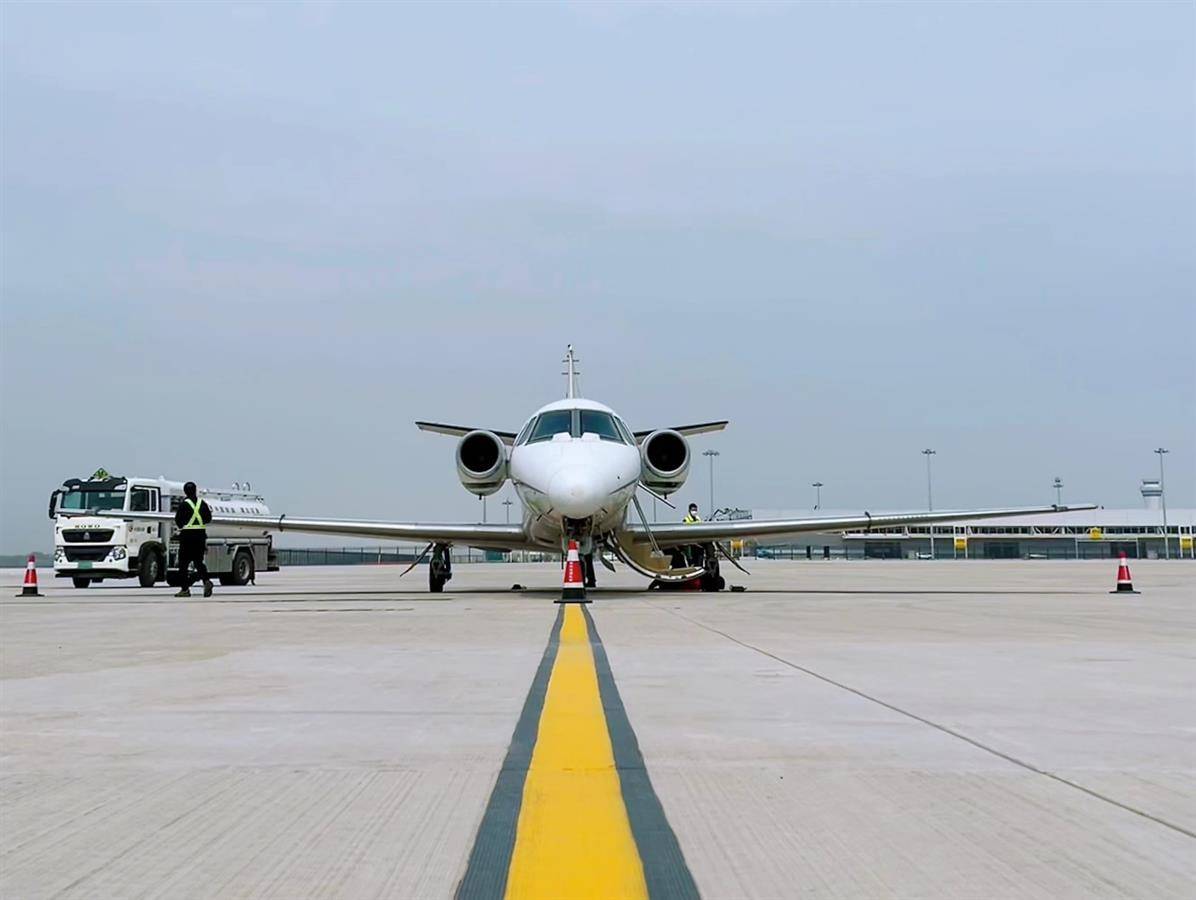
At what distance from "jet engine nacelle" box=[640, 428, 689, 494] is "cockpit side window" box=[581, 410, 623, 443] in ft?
5.46

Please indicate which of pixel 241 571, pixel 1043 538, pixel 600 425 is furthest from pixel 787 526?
pixel 1043 538

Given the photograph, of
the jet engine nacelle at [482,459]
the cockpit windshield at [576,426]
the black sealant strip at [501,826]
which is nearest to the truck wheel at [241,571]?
the jet engine nacelle at [482,459]

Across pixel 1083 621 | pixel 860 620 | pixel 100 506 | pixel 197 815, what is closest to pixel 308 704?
pixel 197 815

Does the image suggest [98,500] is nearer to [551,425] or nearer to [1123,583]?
[551,425]

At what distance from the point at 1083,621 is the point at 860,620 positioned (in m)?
2.25

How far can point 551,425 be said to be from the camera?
1747 cm

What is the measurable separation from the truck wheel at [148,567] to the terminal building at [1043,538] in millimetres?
66488

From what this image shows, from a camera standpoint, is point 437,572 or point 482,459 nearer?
point 482,459

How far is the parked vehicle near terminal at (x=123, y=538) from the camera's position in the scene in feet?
76.1

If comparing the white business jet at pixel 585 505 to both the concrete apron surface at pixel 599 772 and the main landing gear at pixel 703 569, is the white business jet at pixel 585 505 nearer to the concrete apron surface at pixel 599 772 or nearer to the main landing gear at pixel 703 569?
the main landing gear at pixel 703 569

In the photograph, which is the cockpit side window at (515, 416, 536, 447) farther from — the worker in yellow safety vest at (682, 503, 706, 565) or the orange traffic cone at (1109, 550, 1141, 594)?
the orange traffic cone at (1109, 550, 1141, 594)

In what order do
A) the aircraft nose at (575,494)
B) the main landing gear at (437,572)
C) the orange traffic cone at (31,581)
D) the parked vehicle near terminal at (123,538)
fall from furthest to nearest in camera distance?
the parked vehicle near terminal at (123,538) → the main landing gear at (437,572) → the orange traffic cone at (31,581) → the aircraft nose at (575,494)

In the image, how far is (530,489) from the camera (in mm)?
16484

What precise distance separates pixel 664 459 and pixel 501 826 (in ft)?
54.3
